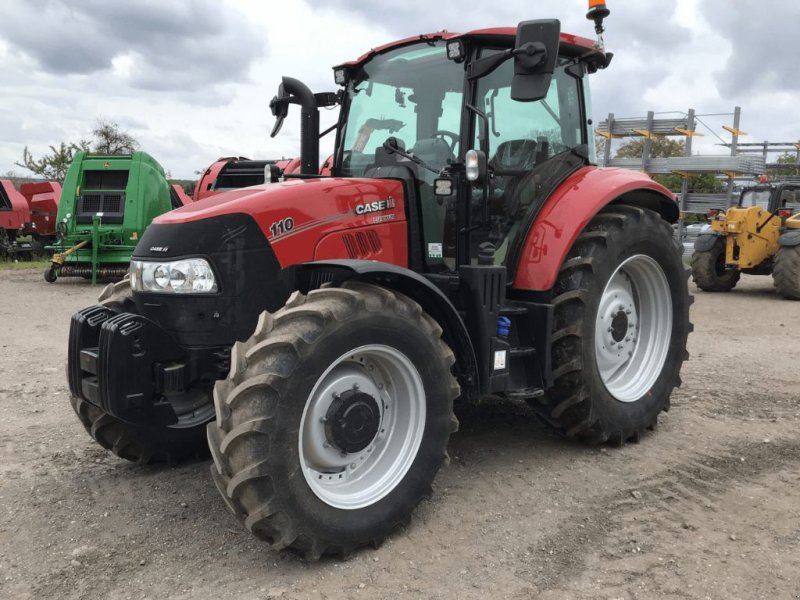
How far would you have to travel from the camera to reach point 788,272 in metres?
11.2

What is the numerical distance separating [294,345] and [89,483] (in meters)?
1.82

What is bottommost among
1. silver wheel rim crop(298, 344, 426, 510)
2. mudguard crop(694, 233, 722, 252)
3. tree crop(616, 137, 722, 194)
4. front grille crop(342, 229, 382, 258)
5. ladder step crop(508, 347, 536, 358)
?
silver wheel rim crop(298, 344, 426, 510)

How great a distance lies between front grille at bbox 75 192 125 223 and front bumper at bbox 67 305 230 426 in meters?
10.1

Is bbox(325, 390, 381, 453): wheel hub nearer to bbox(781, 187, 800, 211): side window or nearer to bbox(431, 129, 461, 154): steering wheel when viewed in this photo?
bbox(431, 129, 461, 154): steering wheel

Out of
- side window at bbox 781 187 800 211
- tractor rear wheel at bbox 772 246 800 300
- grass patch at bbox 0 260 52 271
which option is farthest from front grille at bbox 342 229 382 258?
grass patch at bbox 0 260 52 271

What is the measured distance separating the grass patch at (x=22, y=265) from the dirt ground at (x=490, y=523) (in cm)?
1198

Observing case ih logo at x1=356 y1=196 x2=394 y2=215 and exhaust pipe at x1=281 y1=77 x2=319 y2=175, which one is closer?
case ih logo at x1=356 y1=196 x2=394 y2=215

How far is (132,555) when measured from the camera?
3.03 m

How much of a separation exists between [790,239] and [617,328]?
8.43 meters

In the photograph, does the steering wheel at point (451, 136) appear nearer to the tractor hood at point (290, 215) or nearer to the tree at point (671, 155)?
the tractor hood at point (290, 215)

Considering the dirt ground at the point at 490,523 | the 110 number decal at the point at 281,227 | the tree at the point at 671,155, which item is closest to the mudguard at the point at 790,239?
the dirt ground at the point at 490,523

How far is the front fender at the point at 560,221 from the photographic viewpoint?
3902 millimetres

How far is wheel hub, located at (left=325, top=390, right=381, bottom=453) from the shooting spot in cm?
303

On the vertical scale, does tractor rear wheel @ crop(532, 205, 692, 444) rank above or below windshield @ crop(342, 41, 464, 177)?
below
